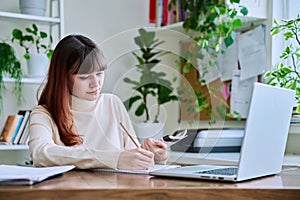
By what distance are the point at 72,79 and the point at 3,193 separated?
2.25 ft

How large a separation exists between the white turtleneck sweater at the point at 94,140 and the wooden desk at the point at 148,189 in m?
0.23

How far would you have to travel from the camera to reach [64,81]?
5.36ft

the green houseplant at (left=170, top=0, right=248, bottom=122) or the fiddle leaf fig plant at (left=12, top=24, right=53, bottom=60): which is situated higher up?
the green houseplant at (left=170, top=0, right=248, bottom=122)

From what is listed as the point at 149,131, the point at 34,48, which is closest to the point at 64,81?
the point at 149,131

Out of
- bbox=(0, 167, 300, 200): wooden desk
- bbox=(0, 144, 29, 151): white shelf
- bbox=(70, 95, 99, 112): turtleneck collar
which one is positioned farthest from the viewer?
bbox=(0, 144, 29, 151): white shelf

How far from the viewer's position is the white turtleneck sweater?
1380mm

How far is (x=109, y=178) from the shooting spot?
3.85 ft

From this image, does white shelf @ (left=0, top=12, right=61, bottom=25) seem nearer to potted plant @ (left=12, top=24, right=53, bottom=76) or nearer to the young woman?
potted plant @ (left=12, top=24, right=53, bottom=76)

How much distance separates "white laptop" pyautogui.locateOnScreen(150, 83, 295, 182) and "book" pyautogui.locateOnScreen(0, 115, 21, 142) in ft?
5.13

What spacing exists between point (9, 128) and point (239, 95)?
1.22 metres

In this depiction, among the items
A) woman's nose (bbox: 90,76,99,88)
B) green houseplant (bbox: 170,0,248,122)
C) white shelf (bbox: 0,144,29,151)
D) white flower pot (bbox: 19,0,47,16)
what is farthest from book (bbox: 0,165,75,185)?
white flower pot (bbox: 19,0,47,16)

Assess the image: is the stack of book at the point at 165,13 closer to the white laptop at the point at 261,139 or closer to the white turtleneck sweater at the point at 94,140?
the white turtleneck sweater at the point at 94,140

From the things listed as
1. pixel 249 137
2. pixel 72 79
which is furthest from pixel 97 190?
pixel 72 79

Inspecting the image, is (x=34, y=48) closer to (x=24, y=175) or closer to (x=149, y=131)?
(x=149, y=131)
